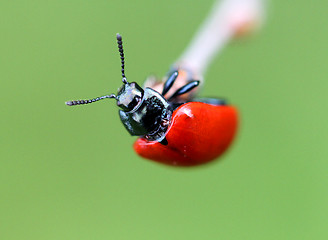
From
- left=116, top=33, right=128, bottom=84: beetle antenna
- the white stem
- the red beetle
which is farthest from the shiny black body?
the white stem

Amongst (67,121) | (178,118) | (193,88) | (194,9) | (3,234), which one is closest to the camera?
(178,118)

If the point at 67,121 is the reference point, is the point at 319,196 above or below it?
below

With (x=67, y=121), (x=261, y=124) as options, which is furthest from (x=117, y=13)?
(x=261, y=124)

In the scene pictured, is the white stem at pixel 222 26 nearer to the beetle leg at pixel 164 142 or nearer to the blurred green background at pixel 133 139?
the beetle leg at pixel 164 142

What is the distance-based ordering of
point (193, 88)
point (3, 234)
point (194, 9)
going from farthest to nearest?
point (194, 9), point (3, 234), point (193, 88)

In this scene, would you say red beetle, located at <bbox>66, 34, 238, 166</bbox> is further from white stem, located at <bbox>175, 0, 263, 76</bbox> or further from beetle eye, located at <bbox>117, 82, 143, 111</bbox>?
white stem, located at <bbox>175, 0, 263, 76</bbox>

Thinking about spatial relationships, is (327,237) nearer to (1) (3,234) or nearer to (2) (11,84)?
(1) (3,234)

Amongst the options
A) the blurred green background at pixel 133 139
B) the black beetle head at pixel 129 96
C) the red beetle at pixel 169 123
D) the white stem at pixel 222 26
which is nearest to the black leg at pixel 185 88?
the red beetle at pixel 169 123
